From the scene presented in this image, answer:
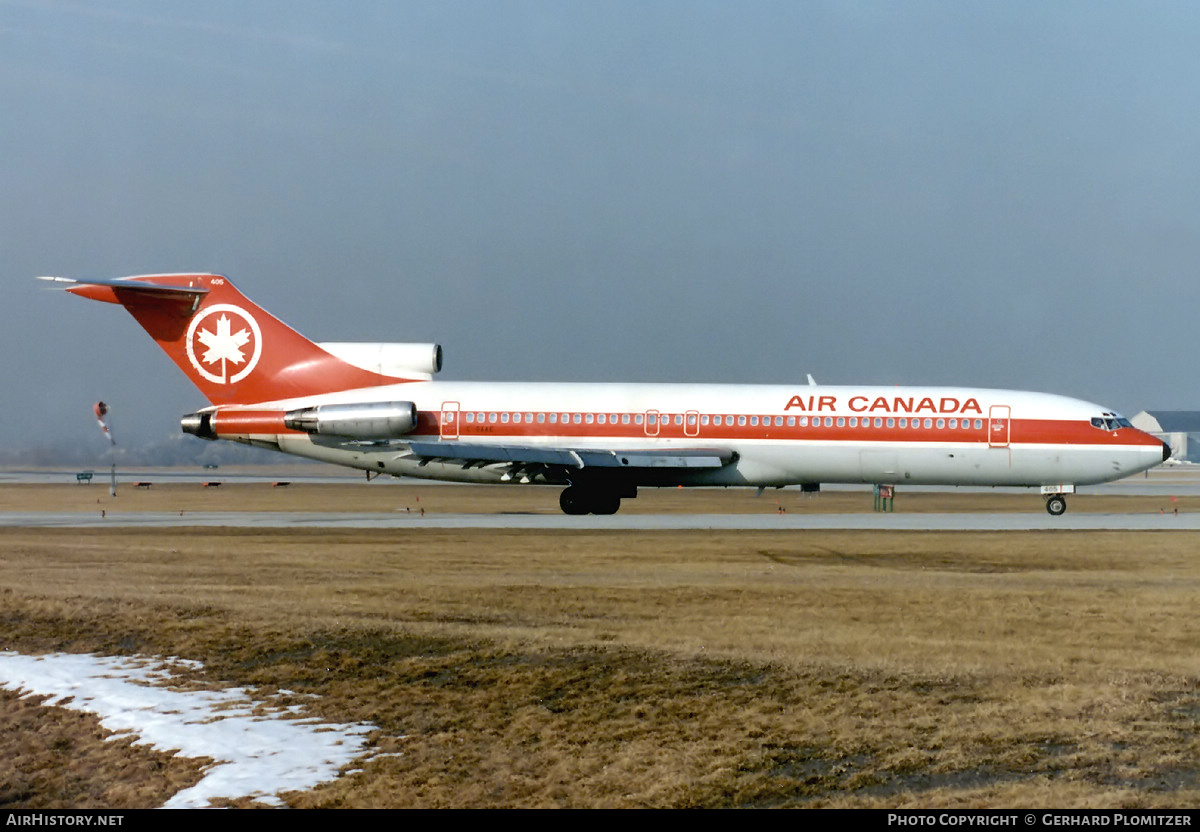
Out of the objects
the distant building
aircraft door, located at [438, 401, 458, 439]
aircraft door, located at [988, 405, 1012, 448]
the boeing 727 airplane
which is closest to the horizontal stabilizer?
the boeing 727 airplane

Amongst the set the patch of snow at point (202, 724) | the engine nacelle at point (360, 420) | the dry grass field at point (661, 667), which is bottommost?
the patch of snow at point (202, 724)

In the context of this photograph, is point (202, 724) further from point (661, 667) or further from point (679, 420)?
point (679, 420)

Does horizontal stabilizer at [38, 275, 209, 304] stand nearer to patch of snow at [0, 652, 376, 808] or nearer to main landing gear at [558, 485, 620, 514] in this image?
main landing gear at [558, 485, 620, 514]

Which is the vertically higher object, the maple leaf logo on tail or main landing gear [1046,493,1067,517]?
the maple leaf logo on tail

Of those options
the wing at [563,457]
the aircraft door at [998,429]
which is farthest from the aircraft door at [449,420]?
the aircraft door at [998,429]

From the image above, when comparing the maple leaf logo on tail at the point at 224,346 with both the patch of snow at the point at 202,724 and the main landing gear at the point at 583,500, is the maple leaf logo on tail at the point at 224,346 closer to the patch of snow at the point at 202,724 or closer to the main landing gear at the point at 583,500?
the main landing gear at the point at 583,500

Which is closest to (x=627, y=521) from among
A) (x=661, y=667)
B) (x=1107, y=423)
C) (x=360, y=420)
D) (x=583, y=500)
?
(x=583, y=500)

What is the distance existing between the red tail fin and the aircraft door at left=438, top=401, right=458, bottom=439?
2043 mm

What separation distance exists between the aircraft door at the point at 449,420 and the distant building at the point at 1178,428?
14152cm

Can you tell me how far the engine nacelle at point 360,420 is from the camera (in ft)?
115

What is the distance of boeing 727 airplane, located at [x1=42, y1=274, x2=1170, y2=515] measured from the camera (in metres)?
35.4

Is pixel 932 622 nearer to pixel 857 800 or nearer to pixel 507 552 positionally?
pixel 857 800

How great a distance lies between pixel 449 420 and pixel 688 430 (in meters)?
7.11

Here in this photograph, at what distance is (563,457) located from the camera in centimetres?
3384
